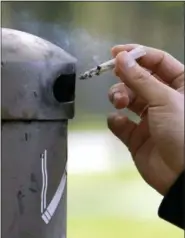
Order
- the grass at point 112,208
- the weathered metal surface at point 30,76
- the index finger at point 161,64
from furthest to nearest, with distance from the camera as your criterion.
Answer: the grass at point 112,208 → the index finger at point 161,64 → the weathered metal surface at point 30,76

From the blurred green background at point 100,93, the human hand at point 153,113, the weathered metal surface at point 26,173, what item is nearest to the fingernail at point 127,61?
the human hand at point 153,113

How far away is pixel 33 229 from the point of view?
65cm

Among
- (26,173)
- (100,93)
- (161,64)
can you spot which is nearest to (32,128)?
(26,173)

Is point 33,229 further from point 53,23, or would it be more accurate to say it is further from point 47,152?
point 53,23

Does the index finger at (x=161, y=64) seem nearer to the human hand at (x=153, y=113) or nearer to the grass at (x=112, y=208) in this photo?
the human hand at (x=153, y=113)

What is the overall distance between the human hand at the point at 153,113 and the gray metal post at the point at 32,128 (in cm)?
8

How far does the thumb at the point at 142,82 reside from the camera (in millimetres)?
633

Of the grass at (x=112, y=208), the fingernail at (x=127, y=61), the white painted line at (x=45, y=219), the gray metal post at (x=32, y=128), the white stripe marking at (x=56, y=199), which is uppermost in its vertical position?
the fingernail at (x=127, y=61)

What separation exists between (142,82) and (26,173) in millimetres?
176

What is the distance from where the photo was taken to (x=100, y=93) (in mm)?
1461

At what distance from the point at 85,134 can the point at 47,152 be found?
0.92 m

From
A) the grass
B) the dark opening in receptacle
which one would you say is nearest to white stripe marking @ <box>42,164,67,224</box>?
the dark opening in receptacle

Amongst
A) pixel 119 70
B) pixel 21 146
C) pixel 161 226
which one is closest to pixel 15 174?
pixel 21 146

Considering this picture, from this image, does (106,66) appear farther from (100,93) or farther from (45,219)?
(100,93)
